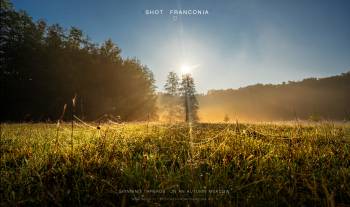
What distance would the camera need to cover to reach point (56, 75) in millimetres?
31141

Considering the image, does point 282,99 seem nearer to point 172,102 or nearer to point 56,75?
point 172,102

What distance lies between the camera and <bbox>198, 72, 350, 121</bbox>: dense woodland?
8569cm

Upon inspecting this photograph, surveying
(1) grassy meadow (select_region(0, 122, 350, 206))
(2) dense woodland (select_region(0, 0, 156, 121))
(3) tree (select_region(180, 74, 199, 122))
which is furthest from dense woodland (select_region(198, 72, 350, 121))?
(1) grassy meadow (select_region(0, 122, 350, 206))

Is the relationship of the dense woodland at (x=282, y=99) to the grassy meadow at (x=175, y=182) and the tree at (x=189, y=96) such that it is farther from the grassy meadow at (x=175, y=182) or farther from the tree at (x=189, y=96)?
the grassy meadow at (x=175, y=182)

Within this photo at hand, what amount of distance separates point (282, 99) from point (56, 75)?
303ft

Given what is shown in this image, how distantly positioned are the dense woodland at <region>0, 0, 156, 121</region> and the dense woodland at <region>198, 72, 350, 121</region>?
40252 mm

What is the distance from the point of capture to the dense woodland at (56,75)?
29.1 m

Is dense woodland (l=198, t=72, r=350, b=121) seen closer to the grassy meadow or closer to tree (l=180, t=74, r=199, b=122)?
tree (l=180, t=74, r=199, b=122)

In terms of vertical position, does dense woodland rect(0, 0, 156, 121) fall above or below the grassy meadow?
above

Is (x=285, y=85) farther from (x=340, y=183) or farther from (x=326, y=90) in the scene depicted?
(x=340, y=183)

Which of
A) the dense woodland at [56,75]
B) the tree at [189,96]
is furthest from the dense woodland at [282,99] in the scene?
the dense woodland at [56,75]

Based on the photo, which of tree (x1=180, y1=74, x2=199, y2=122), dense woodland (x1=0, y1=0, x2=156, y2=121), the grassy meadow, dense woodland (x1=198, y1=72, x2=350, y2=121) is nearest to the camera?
the grassy meadow

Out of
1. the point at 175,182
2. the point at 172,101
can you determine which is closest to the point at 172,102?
the point at 172,101

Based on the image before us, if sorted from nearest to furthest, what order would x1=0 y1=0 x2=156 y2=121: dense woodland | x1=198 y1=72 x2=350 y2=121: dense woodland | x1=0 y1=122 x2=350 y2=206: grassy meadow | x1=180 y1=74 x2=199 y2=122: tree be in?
x1=0 y1=122 x2=350 y2=206: grassy meadow < x1=0 y1=0 x2=156 y2=121: dense woodland < x1=180 y1=74 x2=199 y2=122: tree < x1=198 y1=72 x2=350 y2=121: dense woodland
